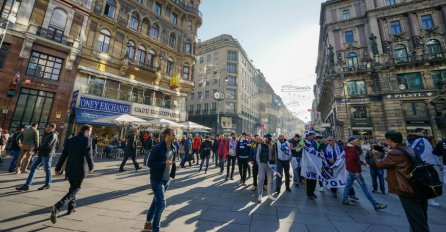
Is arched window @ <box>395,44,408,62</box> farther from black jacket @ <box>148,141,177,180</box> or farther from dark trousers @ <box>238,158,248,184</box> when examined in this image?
black jacket @ <box>148,141,177,180</box>

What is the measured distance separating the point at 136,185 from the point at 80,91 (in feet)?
46.7

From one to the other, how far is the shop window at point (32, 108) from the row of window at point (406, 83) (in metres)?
34.5

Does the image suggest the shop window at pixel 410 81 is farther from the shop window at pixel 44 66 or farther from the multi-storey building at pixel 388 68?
the shop window at pixel 44 66

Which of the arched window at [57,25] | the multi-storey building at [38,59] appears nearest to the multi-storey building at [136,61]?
the multi-storey building at [38,59]

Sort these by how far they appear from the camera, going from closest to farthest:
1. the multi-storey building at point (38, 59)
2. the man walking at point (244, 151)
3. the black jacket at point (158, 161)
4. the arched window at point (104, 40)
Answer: the black jacket at point (158, 161) → the man walking at point (244, 151) → the multi-storey building at point (38, 59) → the arched window at point (104, 40)

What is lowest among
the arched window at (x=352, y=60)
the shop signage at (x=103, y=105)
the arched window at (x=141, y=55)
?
the shop signage at (x=103, y=105)

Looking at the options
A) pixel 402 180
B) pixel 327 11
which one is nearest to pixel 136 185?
pixel 402 180

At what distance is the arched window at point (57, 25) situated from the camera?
15.7 meters

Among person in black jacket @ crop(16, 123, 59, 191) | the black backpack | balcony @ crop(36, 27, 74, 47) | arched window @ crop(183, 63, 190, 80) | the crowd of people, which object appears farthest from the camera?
arched window @ crop(183, 63, 190, 80)

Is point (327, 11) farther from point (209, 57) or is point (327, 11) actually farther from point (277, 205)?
point (277, 205)

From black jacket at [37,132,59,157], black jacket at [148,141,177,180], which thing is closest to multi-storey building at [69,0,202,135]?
black jacket at [37,132,59,157]

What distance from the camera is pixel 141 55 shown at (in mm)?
21922

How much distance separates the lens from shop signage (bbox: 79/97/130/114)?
53.9 feet

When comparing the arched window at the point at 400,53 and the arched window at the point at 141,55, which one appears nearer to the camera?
the arched window at the point at 141,55
